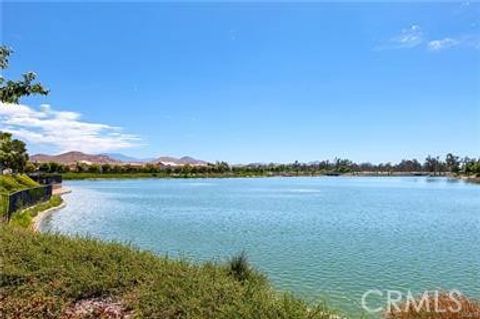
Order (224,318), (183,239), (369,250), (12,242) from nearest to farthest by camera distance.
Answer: (224,318), (12,242), (369,250), (183,239)

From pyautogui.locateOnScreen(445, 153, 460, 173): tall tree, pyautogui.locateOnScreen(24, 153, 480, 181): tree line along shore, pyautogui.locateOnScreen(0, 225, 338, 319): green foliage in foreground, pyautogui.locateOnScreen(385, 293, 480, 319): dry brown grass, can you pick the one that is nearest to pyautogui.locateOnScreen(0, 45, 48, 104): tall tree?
pyautogui.locateOnScreen(0, 225, 338, 319): green foliage in foreground

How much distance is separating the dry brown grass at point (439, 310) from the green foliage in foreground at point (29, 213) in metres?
14.9

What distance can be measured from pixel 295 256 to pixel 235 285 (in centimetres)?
Answer: 949

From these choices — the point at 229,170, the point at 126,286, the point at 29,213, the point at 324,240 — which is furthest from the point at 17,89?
the point at 229,170

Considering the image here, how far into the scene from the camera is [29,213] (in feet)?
82.2

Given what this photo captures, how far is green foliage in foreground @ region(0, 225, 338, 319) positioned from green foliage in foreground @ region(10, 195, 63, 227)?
1017 centimetres

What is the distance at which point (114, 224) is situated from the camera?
87.3ft

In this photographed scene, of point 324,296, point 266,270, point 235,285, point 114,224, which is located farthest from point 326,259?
point 114,224

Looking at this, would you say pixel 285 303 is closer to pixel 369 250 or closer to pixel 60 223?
pixel 369 250

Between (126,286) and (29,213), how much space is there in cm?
1985

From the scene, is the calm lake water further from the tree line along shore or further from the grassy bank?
the grassy bank

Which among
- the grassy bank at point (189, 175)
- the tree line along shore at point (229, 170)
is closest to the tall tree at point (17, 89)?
the tree line along shore at point (229, 170)

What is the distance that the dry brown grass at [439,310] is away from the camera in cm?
636

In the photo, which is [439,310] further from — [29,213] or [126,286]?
[29,213]
